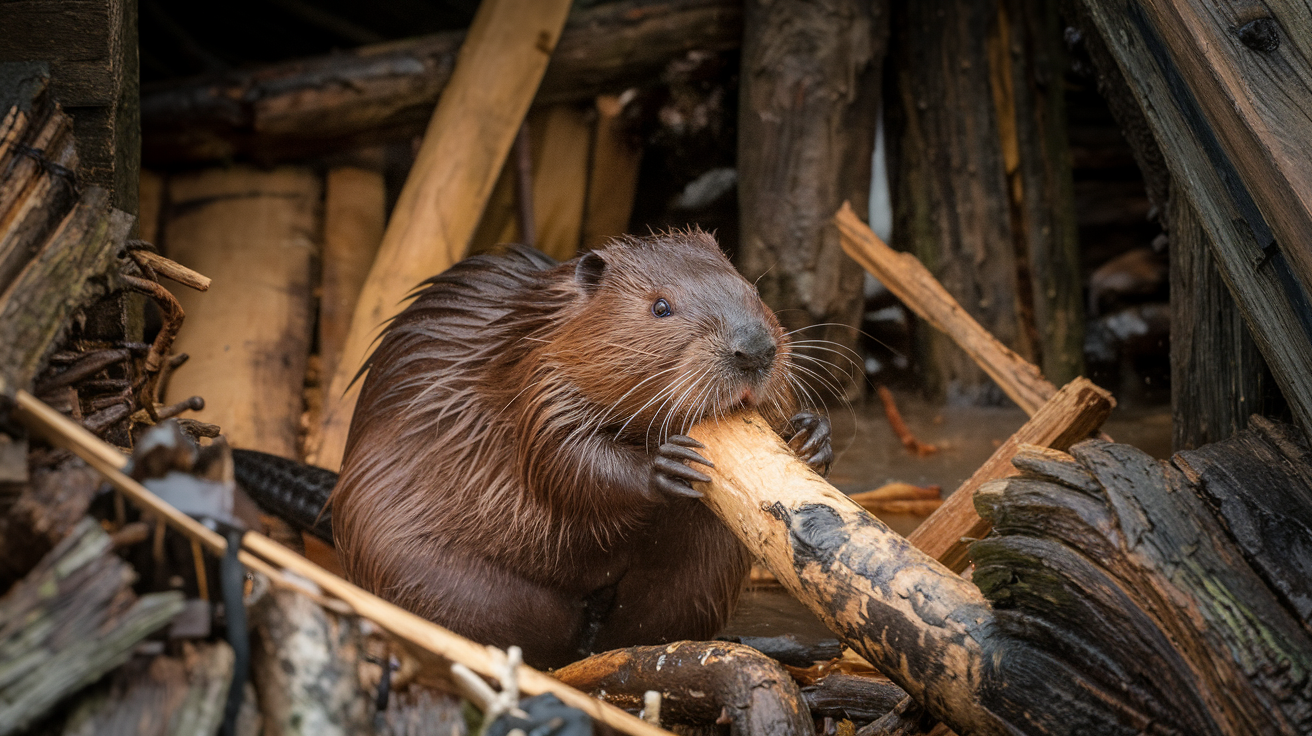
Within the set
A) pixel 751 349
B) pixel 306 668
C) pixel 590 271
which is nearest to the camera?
pixel 306 668

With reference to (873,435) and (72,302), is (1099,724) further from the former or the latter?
(873,435)

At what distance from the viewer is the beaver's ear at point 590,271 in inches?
107

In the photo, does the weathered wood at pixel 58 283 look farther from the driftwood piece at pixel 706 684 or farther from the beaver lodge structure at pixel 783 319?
the driftwood piece at pixel 706 684

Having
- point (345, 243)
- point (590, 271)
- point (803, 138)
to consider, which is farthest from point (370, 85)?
point (590, 271)

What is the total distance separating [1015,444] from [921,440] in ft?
7.10

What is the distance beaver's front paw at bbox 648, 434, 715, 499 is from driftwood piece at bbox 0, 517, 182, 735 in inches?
45.2

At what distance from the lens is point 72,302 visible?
1763 mm

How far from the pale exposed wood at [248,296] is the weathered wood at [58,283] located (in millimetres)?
2567

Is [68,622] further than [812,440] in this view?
No

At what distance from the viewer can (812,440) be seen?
8.47 feet

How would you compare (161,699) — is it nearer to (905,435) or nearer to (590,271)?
(590,271)

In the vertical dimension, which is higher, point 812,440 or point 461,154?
point 461,154

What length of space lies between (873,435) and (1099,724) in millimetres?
3616

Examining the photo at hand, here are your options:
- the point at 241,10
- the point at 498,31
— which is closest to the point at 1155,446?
the point at 498,31
